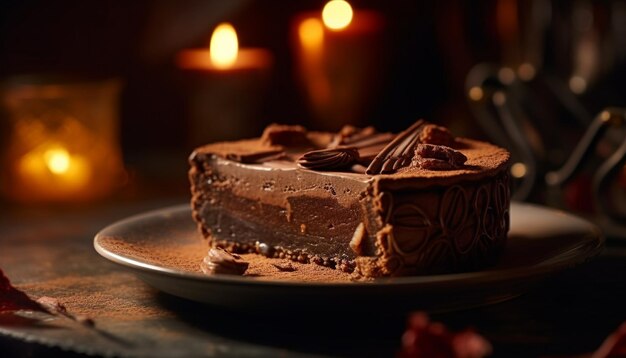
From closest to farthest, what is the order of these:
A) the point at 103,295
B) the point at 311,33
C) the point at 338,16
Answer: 1. the point at 103,295
2. the point at 338,16
3. the point at 311,33

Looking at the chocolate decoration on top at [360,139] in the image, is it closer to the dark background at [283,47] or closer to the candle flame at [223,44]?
the candle flame at [223,44]

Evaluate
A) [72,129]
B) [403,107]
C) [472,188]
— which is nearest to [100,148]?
[72,129]

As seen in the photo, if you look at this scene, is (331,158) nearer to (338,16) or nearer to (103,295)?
(103,295)

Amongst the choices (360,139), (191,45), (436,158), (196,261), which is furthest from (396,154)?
(191,45)

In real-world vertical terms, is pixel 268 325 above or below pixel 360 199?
below

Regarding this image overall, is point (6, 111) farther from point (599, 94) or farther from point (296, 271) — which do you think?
point (599, 94)
